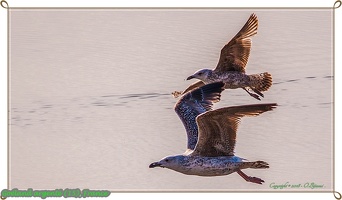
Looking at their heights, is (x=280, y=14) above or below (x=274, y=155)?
above

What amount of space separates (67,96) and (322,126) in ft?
10.9

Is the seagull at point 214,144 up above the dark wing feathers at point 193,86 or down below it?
below

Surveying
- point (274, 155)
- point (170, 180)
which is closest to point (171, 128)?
point (170, 180)

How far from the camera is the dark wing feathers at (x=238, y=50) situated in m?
9.20

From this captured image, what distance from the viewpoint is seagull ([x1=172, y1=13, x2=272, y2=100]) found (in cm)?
912

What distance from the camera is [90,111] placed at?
9.92 metres

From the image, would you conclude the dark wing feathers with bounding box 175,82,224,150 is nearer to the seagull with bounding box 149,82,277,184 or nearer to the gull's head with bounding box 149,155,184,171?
the seagull with bounding box 149,82,277,184

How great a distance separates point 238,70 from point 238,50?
0.25 m

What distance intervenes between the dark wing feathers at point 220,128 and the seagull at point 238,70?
153 cm

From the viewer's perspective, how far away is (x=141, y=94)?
9883 millimetres

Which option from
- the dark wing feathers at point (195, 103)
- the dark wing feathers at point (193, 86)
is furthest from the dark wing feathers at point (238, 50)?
the dark wing feathers at point (195, 103)

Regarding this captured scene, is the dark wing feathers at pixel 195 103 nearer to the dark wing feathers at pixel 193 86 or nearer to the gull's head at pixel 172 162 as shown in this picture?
the gull's head at pixel 172 162

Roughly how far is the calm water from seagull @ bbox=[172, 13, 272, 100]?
261 millimetres

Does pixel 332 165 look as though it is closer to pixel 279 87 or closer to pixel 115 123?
pixel 279 87
